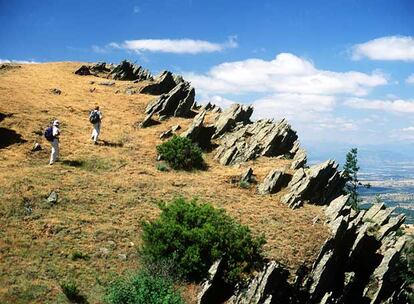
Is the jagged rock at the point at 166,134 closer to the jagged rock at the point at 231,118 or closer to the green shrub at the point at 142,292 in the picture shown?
the jagged rock at the point at 231,118

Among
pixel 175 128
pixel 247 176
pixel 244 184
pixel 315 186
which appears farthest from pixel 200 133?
pixel 315 186

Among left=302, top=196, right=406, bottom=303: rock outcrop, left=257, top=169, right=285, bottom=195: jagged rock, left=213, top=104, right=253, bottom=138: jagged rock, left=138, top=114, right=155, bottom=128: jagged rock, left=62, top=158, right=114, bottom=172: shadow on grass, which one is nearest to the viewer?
left=302, top=196, right=406, bottom=303: rock outcrop

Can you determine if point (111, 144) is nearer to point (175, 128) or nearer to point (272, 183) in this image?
point (175, 128)

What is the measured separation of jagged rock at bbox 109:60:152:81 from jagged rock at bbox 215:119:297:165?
26.8m

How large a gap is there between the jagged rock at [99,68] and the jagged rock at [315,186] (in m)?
46.2

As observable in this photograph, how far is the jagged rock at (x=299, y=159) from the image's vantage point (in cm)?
3606

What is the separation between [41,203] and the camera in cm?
2394

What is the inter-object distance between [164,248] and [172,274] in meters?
1.36

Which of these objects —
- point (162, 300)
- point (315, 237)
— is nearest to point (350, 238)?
point (315, 237)

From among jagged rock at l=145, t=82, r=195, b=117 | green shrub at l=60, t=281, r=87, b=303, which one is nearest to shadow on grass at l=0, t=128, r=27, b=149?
jagged rock at l=145, t=82, r=195, b=117

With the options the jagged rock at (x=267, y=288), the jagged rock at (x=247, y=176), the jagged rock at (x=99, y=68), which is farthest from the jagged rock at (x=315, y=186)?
the jagged rock at (x=99, y=68)

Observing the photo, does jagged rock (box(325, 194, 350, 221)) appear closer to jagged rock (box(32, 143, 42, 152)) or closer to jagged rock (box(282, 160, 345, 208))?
jagged rock (box(282, 160, 345, 208))

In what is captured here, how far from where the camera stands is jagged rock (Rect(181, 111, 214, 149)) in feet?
129

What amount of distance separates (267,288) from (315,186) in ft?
45.6
